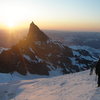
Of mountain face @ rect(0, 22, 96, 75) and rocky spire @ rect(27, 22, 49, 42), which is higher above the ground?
rocky spire @ rect(27, 22, 49, 42)

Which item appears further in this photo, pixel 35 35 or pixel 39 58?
pixel 35 35

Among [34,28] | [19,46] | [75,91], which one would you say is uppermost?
[34,28]

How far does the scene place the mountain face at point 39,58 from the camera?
10154 centimetres

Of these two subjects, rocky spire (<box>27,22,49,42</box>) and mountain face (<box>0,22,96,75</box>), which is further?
rocky spire (<box>27,22,49,42</box>)

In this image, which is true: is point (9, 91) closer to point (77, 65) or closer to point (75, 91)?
point (75, 91)

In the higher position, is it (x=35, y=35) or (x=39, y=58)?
(x=35, y=35)

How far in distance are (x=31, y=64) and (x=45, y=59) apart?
17.7 metres

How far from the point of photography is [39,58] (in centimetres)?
11806

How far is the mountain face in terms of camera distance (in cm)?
10154

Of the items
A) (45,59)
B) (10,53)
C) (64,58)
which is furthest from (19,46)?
(64,58)

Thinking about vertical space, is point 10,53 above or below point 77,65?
above

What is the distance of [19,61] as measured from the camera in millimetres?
103250

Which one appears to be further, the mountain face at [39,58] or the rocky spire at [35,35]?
the rocky spire at [35,35]

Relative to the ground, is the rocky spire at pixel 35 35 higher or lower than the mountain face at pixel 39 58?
higher
